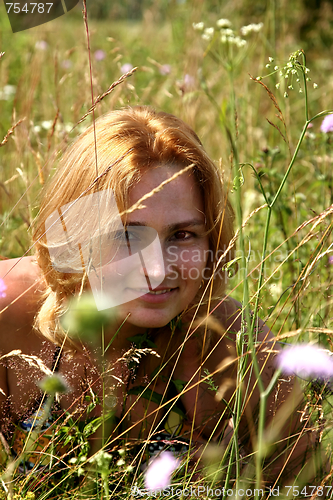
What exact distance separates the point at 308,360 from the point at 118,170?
67 centimetres

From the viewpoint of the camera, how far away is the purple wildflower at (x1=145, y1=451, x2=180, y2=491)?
100 centimetres

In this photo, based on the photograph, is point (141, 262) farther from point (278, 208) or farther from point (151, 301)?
point (278, 208)

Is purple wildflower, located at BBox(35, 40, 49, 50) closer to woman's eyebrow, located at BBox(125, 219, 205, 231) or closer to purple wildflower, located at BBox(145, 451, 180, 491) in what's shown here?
woman's eyebrow, located at BBox(125, 219, 205, 231)

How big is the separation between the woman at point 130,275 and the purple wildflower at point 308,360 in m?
0.20

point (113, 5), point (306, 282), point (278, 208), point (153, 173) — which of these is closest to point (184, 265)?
point (153, 173)

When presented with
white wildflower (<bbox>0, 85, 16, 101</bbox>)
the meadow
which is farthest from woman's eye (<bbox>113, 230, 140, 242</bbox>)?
white wildflower (<bbox>0, 85, 16, 101</bbox>)

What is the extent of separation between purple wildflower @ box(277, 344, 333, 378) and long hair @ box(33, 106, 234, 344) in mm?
356

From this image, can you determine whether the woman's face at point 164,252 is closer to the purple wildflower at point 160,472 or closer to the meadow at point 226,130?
the meadow at point 226,130

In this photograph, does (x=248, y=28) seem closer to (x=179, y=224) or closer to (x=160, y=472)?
(x=179, y=224)

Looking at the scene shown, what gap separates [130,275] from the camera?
1.19m

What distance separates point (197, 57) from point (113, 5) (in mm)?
1941

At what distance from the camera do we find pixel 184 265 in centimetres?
125

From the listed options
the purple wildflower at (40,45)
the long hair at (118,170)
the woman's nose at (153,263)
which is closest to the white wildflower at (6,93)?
the purple wildflower at (40,45)

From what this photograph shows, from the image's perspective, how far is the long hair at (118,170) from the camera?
1.22 metres
